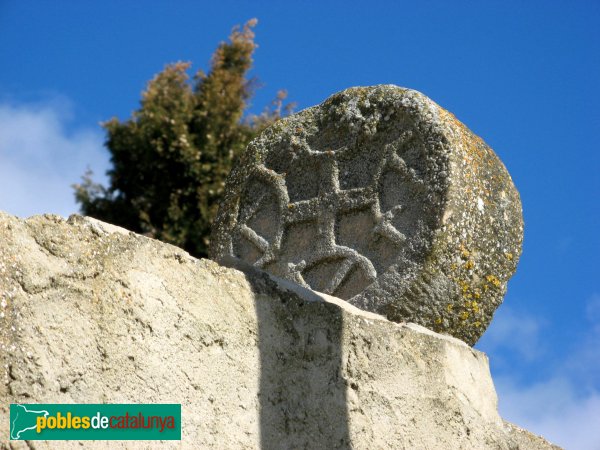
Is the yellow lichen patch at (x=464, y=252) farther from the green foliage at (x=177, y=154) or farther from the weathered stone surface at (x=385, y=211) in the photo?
the green foliage at (x=177, y=154)

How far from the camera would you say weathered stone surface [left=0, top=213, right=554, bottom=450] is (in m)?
2.56

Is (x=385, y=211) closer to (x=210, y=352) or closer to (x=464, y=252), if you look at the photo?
(x=464, y=252)

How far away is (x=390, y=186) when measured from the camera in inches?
174

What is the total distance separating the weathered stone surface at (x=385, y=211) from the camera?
13.7ft

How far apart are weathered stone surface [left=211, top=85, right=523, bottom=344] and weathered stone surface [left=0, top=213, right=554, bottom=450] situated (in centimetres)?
53

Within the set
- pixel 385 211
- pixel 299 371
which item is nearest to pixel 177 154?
pixel 385 211

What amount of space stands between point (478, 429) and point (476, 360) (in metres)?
0.30

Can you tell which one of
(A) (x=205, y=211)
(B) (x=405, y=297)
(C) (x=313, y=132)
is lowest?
(B) (x=405, y=297)

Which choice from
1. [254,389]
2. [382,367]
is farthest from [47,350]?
[382,367]

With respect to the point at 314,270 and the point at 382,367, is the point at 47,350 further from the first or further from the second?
the point at 314,270

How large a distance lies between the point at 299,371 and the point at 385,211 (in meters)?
1.39

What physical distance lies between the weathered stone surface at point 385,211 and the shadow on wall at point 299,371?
929mm

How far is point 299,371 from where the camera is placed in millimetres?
3148

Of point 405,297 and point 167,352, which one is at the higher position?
point 405,297
